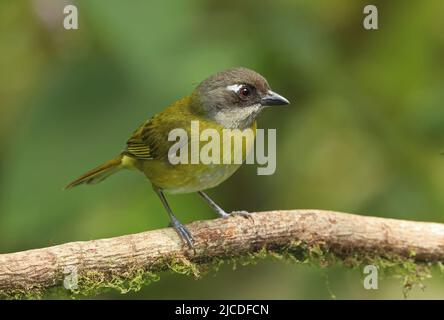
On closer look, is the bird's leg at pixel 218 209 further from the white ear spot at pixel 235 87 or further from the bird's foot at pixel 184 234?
the white ear spot at pixel 235 87

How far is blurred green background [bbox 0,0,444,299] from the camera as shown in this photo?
4.78 m

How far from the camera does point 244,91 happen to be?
16.6ft

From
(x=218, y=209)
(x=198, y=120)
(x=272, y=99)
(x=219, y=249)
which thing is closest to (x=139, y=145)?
(x=198, y=120)

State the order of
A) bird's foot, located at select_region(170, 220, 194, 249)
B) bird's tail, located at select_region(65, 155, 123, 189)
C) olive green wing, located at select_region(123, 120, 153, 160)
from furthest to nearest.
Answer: olive green wing, located at select_region(123, 120, 153, 160)
bird's tail, located at select_region(65, 155, 123, 189)
bird's foot, located at select_region(170, 220, 194, 249)

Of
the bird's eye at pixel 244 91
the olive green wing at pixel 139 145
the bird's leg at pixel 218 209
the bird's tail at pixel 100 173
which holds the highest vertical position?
the bird's eye at pixel 244 91

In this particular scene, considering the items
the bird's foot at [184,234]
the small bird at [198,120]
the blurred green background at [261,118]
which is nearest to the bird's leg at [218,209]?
the small bird at [198,120]

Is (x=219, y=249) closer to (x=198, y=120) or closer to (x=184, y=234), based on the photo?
(x=184, y=234)

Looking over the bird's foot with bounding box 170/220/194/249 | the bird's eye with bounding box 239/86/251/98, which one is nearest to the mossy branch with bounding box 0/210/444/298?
the bird's foot with bounding box 170/220/194/249

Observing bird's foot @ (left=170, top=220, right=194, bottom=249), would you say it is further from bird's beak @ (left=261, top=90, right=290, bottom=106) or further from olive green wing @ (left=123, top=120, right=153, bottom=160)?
bird's beak @ (left=261, top=90, right=290, bottom=106)

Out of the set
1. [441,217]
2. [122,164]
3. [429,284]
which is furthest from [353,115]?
[122,164]

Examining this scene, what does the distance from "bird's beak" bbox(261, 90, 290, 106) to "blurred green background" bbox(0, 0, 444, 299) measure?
1.15 feet

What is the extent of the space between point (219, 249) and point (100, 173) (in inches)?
42.6

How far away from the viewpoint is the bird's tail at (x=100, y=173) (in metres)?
4.94
